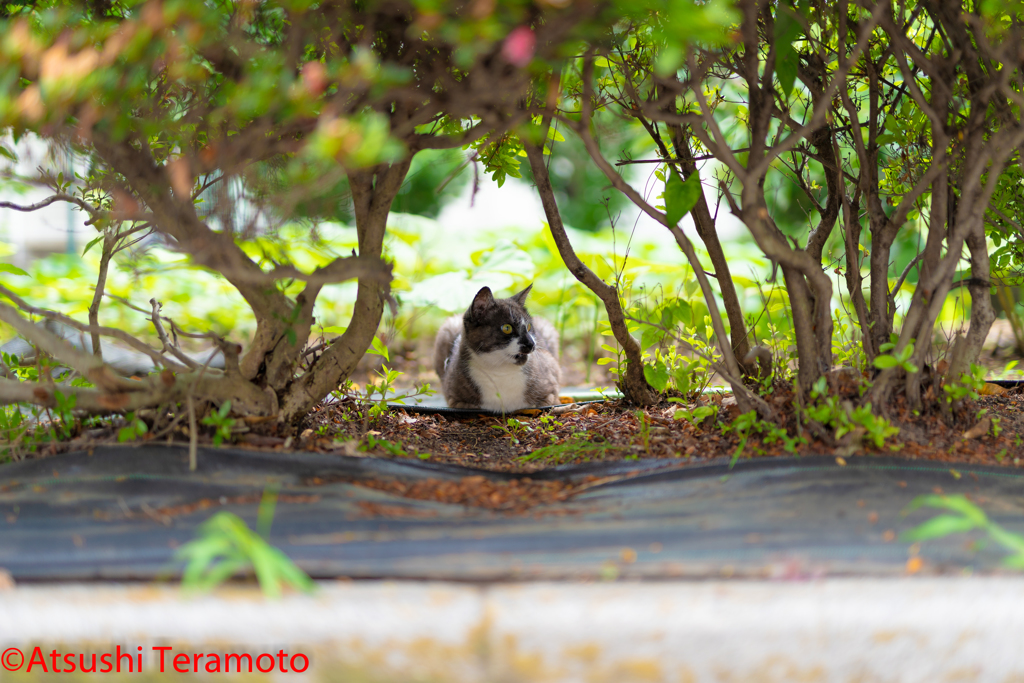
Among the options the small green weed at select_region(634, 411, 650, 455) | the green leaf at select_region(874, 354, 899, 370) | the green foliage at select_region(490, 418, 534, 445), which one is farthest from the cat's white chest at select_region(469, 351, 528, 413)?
the green leaf at select_region(874, 354, 899, 370)

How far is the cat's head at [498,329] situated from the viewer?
3484 mm

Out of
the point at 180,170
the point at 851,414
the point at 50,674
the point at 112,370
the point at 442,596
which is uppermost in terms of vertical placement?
the point at 180,170

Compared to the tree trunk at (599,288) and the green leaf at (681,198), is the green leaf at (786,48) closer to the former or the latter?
the green leaf at (681,198)

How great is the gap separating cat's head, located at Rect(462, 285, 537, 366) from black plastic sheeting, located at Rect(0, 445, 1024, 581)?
1.33 m

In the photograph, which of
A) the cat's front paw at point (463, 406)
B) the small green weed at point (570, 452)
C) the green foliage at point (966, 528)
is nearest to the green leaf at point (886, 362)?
the green foliage at point (966, 528)

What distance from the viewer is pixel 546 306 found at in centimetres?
641

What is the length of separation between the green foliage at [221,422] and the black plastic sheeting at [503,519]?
80mm

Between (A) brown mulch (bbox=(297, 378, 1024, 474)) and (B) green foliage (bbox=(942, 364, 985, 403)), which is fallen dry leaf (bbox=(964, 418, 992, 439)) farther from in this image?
(B) green foliage (bbox=(942, 364, 985, 403))

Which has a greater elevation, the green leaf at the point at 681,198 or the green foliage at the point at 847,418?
the green leaf at the point at 681,198

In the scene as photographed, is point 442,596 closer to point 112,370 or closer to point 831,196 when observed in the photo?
point 112,370

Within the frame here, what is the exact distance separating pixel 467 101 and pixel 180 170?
64 cm

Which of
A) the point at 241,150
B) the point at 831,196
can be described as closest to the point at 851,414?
the point at 831,196

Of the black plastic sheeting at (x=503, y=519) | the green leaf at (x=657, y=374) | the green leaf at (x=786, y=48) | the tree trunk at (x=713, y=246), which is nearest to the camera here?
the black plastic sheeting at (x=503, y=519)

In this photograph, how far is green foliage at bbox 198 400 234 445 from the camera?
2.05 metres
